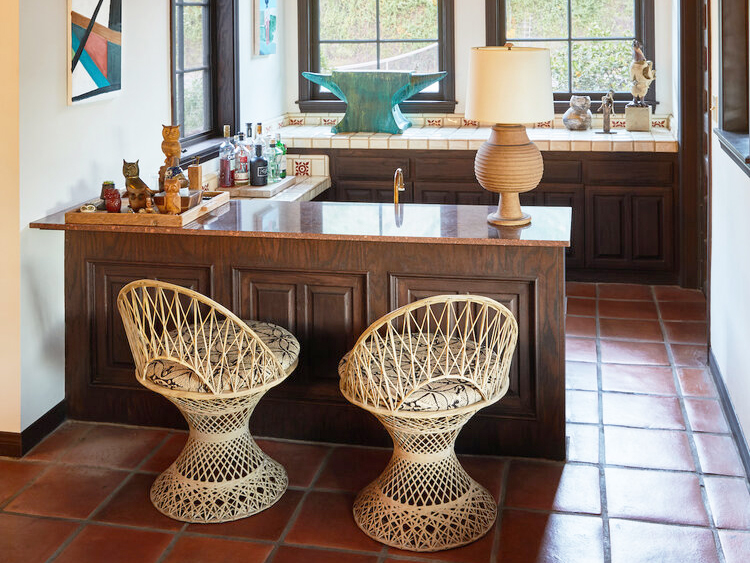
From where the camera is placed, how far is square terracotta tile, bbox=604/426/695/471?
3367mm

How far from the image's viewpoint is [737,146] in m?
3.51

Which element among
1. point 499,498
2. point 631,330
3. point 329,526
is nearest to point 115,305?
point 329,526

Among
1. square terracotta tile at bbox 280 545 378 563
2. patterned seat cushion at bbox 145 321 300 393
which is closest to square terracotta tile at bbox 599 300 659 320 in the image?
patterned seat cushion at bbox 145 321 300 393

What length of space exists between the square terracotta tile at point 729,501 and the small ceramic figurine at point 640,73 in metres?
3.30

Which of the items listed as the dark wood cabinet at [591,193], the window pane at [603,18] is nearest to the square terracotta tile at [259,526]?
the dark wood cabinet at [591,193]

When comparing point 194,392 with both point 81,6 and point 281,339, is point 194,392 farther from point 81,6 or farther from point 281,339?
point 81,6

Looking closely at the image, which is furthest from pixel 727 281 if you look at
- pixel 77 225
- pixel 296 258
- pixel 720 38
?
pixel 77 225

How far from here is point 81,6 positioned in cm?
364

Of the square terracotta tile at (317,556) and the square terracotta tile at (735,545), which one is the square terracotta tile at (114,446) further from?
the square terracotta tile at (735,545)

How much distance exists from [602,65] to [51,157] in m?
3.94

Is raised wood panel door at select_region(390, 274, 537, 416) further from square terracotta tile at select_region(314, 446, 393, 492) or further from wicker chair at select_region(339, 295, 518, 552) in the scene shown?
square terracotta tile at select_region(314, 446, 393, 492)

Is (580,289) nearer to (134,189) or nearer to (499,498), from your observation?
(499,498)

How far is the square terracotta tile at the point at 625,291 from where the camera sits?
5527 millimetres

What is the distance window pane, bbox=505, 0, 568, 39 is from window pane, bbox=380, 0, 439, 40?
19.9 inches
